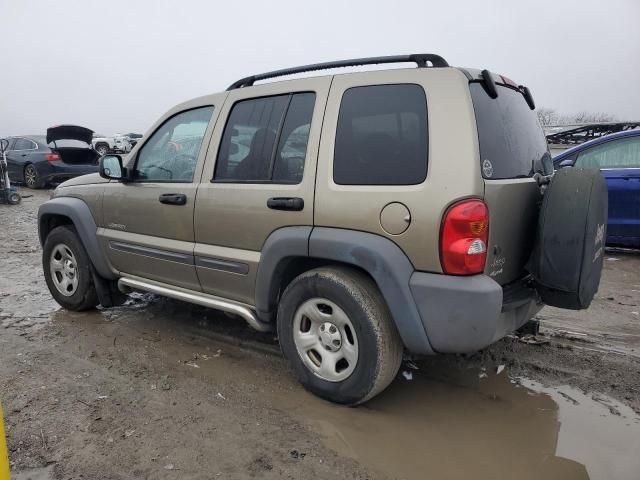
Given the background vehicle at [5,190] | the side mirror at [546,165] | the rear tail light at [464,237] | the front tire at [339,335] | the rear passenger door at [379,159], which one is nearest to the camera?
the rear tail light at [464,237]

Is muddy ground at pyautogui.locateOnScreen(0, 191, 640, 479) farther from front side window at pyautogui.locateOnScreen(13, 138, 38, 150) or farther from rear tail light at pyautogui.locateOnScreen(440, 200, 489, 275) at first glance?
front side window at pyautogui.locateOnScreen(13, 138, 38, 150)

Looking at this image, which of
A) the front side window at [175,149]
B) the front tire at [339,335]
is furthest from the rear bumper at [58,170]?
the front tire at [339,335]

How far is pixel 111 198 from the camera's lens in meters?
4.05

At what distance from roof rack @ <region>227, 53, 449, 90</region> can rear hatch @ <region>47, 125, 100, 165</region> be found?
10.7m

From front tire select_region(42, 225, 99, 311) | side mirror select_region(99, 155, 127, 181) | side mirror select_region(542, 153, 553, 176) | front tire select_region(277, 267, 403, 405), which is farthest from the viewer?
front tire select_region(42, 225, 99, 311)

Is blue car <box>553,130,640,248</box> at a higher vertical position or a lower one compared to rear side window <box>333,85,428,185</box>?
lower

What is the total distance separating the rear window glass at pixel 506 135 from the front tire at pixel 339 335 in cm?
92

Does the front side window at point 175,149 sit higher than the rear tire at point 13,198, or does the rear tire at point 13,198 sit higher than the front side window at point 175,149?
the front side window at point 175,149

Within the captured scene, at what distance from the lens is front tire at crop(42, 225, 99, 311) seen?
438cm

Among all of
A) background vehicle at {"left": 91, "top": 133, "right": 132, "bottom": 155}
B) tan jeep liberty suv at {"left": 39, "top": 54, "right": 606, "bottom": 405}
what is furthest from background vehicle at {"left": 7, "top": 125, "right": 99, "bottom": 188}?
background vehicle at {"left": 91, "top": 133, "right": 132, "bottom": 155}

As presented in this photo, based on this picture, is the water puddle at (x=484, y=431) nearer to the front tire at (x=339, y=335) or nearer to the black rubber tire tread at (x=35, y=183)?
the front tire at (x=339, y=335)

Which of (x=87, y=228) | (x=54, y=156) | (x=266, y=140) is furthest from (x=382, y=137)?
(x=54, y=156)

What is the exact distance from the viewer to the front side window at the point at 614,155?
6.23 meters

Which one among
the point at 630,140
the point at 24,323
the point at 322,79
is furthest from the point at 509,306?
the point at 630,140
